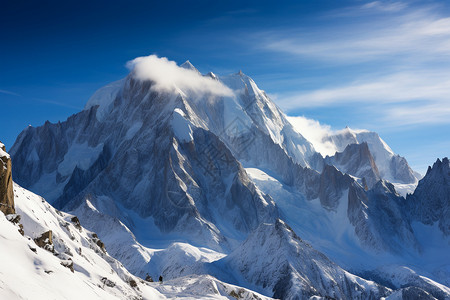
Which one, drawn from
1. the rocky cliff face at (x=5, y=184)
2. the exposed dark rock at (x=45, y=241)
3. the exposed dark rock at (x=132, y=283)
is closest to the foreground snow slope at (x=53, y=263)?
the exposed dark rock at (x=132, y=283)

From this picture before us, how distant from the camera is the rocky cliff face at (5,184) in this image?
3184 inches

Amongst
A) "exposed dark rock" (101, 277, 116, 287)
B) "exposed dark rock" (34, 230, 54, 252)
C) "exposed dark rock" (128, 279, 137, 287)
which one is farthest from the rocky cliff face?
"exposed dark rock" (128, 279, 137, 287)

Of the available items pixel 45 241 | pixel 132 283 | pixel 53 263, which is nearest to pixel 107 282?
pixel 45 241

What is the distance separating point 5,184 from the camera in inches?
3270

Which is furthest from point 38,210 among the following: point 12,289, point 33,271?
point 12,289

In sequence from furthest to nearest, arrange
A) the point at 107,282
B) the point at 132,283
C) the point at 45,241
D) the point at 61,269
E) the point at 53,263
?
the point at 132,283
the point at 107,282
the point at 45,241
the point at 61,269
the point at 53,263

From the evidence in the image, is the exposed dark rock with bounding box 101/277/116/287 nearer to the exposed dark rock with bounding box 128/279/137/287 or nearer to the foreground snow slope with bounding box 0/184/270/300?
the foreground snow slope with bounding box 0/184/270/300

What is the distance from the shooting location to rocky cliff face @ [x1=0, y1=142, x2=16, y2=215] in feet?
265

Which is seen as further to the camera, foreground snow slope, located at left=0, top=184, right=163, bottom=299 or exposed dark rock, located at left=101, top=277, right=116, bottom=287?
exposed dark rock, located at left=101, top=277, right=116, bottom=287

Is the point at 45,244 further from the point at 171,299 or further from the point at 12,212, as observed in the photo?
the point at 171,299

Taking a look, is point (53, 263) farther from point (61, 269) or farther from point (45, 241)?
point (45, 241)

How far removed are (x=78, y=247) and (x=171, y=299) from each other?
76.3 feet

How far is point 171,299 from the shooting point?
12212 centimetres

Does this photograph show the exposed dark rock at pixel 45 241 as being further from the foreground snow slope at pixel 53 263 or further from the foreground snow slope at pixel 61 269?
the foreground snow slope at pixel 53 263
